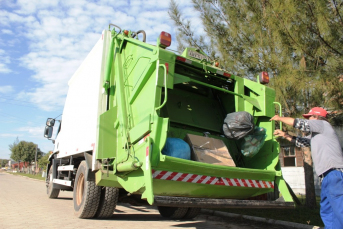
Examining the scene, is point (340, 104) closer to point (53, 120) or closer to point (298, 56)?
point (298, 56)

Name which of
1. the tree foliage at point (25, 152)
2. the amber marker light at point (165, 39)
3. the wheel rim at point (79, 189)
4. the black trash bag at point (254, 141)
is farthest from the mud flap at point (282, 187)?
the tree foliage at point (25, 152)

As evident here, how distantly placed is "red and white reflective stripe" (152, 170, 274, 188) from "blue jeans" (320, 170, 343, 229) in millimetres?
923

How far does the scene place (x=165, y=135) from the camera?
11.5ft

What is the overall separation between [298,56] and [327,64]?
602mm

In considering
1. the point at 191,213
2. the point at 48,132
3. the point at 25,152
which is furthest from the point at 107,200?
the point at 25,152

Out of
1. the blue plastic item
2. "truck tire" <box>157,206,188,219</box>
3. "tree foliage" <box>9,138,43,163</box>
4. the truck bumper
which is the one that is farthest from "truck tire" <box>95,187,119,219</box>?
"tree foliage" <box>9,138,43,163</box>

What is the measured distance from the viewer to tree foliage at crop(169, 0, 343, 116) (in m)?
5.50

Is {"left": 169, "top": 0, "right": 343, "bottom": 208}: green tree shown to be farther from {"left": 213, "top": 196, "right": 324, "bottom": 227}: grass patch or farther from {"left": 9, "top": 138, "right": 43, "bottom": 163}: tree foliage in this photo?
{"left": 9, "top": 138, "right": 43, "bottom": 163}: tree foliage

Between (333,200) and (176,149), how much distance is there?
1.78m

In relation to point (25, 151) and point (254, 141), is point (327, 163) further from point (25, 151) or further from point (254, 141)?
point (25, 151)

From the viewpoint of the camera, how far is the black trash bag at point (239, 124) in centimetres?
444

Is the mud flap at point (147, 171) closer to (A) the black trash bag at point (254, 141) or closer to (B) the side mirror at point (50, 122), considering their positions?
(A) the black trash bag at point (254, 141)

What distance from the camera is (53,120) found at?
8.99m

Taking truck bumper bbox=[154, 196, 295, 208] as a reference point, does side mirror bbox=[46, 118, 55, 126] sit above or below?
above
